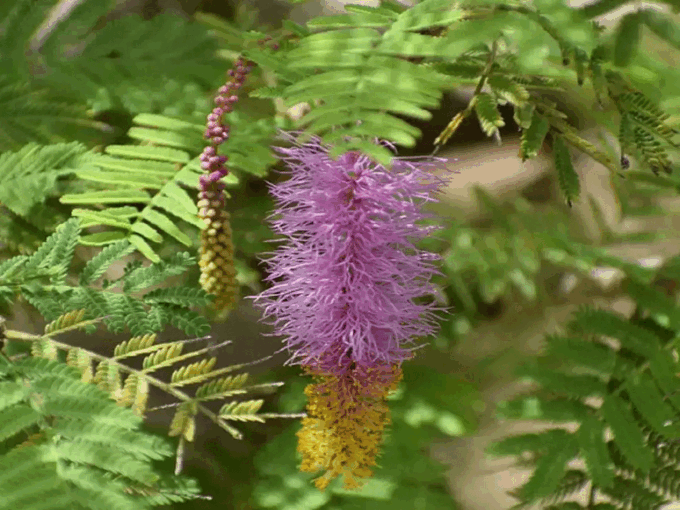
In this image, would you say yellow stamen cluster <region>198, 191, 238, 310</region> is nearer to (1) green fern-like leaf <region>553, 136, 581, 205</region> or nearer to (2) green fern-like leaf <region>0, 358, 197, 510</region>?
(2) green fern-like leaf <region>0, 358, 197, 510</region>

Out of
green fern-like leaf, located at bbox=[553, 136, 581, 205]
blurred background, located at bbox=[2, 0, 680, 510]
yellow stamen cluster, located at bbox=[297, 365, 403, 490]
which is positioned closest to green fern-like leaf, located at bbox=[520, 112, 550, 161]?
green fern-like leaf, located at bbox=[553, 136, 581, 205]

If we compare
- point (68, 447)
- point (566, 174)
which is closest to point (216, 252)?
point (68, 447)

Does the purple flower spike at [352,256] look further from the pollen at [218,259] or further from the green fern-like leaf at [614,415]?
A: the green fern-like leaf at [614,415]

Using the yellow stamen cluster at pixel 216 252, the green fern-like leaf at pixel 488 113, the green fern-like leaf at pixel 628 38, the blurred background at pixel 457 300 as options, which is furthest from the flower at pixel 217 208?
the green fern-like leaf at pixel 628 38

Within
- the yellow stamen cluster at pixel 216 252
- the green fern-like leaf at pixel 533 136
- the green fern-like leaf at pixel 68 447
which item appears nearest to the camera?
the green fern-like leaf at pixel 68 447

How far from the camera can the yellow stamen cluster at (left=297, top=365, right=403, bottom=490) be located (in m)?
0.82

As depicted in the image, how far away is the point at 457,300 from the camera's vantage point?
1.45m

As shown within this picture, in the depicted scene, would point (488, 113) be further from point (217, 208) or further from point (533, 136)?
point (217, 208)

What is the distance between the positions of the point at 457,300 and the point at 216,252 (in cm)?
69

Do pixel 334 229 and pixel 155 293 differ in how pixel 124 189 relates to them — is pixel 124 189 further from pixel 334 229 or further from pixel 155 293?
pixel 334 229

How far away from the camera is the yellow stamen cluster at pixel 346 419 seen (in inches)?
32.2

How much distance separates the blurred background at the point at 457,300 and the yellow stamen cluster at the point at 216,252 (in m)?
0.20

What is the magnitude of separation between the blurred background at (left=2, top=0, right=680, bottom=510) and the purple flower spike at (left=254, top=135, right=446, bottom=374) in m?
0.14

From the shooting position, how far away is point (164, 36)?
107cm
